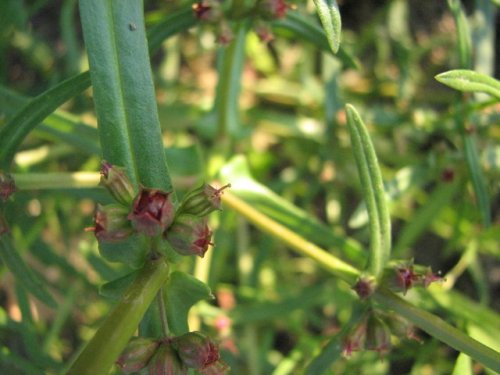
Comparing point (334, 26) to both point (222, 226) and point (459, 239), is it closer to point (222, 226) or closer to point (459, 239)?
point (222, 226)

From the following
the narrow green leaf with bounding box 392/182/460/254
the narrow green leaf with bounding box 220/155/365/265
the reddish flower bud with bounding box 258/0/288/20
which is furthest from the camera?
the narrow green leaf with bounding box 392/182/460/254

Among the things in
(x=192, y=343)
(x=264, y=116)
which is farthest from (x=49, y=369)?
(x=264, y=116)

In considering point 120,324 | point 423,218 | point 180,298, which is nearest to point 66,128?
point 180,298

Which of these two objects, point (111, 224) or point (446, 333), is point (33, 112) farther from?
point (446, 333)

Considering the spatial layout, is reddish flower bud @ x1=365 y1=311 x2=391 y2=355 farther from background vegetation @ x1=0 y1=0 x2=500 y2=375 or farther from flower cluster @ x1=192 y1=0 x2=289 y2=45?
flower cluster @ x1=192 y1=0 x2=289 y2=45

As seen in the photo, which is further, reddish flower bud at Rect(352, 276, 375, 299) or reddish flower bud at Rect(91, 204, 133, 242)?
reddish flower bud at Rect(352, 276, 375, 299)

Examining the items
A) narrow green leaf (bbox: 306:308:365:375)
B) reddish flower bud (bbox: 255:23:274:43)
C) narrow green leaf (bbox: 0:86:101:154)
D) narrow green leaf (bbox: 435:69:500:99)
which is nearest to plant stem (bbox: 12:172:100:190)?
narrow green leaf (bbox: 0:86:101:154)
